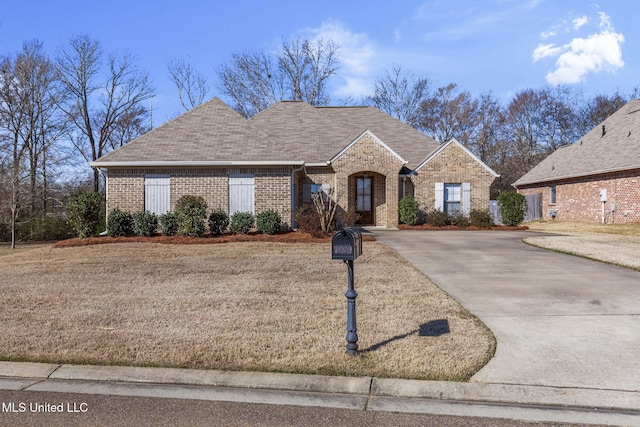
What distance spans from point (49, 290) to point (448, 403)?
7.47 meters

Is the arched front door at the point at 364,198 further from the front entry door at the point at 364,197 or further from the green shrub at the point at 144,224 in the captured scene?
the green shrub at the point at 144,224

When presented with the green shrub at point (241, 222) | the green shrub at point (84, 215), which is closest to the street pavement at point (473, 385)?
the green shrub at point (241, 222)

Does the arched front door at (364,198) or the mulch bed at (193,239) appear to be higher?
the arched front door at (364,198)

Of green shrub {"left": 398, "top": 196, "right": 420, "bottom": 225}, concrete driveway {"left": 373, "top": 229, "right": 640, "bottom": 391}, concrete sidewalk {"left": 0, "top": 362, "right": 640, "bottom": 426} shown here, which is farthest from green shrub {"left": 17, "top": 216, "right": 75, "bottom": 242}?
concrete sidewalk {"left": 0, "top": 362, "right": 640, "bottom": 426}

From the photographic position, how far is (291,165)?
1766 centimetres

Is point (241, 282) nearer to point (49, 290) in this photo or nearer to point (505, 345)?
point (49, 290)

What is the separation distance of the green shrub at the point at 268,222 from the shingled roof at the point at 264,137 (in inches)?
86.4

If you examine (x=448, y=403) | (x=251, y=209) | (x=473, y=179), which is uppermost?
(x=473, y=179)

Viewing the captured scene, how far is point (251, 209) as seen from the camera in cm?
1772

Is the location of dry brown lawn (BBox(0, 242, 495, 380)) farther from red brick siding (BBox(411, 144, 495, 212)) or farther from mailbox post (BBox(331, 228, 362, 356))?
red brick siding (BBox(411, 144, 495, 212))

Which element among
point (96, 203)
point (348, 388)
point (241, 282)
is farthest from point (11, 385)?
point (96, 203)

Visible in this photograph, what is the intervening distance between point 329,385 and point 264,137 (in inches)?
617

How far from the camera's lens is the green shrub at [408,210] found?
853 inches

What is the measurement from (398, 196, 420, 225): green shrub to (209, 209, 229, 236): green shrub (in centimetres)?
915
